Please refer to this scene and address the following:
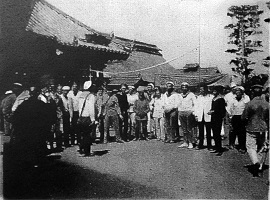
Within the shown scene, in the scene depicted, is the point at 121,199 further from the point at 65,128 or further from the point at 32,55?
the point at 32,55

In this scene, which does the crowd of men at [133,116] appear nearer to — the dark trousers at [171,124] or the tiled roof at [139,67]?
the dark trousers at [171,124]

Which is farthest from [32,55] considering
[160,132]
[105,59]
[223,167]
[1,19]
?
[223,167]

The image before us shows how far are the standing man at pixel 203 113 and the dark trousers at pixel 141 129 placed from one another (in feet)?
2.55

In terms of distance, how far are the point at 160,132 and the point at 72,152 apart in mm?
1300

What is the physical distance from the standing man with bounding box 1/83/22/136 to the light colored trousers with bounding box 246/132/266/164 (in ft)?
10.6

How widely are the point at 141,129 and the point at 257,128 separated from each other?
163 cm

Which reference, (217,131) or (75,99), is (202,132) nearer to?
(217,131)

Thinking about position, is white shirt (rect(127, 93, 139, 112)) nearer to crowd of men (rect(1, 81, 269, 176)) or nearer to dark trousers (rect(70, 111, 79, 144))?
crowd of men (rect(1, 81, 269, 176))

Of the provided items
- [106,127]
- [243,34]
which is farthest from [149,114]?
[243,34]

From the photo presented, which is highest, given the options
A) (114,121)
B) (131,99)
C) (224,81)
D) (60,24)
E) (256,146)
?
(60,24)

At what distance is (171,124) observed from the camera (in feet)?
17.1

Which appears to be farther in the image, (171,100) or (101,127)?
(171,100)

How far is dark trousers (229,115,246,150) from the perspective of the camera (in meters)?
5.00

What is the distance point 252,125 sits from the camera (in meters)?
4.86
